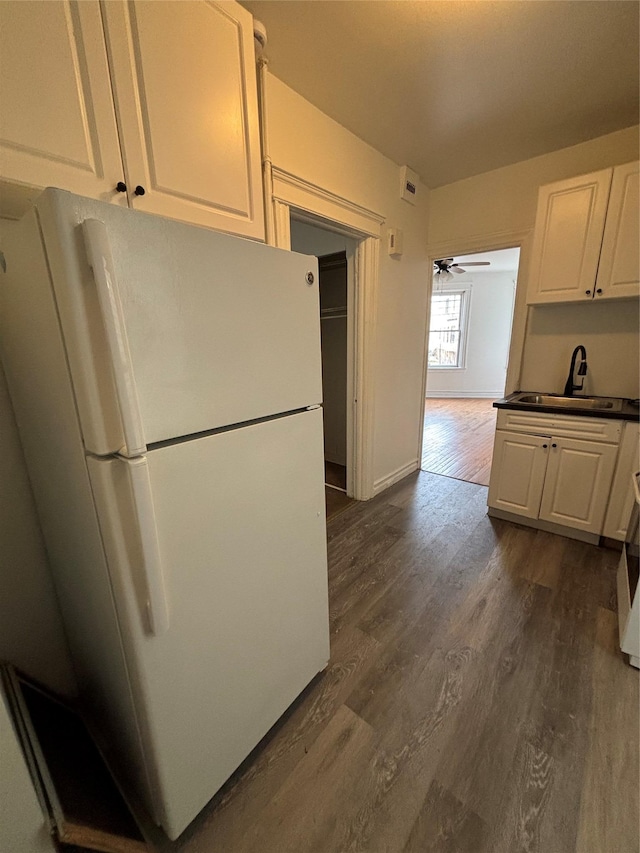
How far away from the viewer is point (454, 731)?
4.05 ft

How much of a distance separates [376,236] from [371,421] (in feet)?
4.64

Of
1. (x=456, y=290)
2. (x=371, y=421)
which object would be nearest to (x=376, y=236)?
(x=371, y=421)

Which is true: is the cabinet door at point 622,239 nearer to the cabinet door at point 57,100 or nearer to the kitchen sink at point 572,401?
the kitchen sink at point 572,401

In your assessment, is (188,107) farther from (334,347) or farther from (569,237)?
(334,347)

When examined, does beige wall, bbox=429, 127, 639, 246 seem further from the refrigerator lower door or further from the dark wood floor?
the refrigerator lower door

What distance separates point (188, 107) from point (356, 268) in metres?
1.61

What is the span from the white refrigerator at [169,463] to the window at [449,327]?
6978 millimetres

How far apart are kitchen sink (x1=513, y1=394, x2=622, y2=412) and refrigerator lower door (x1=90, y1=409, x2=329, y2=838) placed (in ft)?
6.78

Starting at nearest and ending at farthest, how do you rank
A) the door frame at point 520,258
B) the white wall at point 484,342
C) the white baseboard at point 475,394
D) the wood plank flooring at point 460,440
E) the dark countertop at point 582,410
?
the dark countertop at point 582,410 → the door frame at point 520,258 → the wood plank flooring at point 460,440 → the white wall at point 484,342 → the white baseboard at point 475,394

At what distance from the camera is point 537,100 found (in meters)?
1.94

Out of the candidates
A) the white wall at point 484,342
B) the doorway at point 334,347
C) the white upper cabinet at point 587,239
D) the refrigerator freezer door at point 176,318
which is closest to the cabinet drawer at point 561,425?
the white upper cabinet at point 587,239

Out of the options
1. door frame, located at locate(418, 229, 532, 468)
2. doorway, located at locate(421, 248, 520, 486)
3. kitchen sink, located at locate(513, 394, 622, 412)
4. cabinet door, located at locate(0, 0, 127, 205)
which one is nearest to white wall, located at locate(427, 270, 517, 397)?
doorway, located at locate(421, 248, 520, 486)

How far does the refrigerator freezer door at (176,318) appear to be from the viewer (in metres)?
0.60

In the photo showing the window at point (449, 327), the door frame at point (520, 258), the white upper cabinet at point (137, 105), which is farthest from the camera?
the window at point (449, 327)
